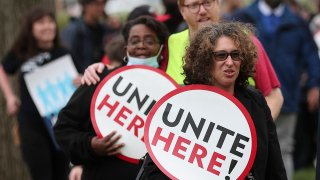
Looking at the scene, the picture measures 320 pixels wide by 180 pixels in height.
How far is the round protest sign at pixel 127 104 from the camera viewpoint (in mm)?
5676

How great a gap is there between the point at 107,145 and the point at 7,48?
5060 mm

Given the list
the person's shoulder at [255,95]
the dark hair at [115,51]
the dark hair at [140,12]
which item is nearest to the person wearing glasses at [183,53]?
the person's shoulder at [255,95]

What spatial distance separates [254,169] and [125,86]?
4.01 feet

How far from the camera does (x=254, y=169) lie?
4762 mm

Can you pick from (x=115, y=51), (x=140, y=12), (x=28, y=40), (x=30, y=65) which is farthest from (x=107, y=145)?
(x=28, y=40)

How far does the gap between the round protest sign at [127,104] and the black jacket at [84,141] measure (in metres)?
0.08

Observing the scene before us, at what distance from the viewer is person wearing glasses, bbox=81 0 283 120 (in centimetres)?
564

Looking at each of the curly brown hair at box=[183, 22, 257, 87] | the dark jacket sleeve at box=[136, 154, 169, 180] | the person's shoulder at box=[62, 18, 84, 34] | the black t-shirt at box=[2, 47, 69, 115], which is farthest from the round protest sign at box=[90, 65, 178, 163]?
the person's shoulder at box=[62, 18, 84, 34]

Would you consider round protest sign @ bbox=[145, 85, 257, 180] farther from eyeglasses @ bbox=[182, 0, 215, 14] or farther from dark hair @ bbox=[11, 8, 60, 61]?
dark hair @ bbox=[11, 8, 60, 61]

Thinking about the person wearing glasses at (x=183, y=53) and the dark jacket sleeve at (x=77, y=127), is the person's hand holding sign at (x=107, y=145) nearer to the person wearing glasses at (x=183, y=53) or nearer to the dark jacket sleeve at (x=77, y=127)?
the dark jacket sleeve at (x=77, y=127)

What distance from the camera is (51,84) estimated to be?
27.8 feet

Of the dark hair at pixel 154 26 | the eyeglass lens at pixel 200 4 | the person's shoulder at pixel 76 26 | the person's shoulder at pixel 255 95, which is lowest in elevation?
the person's shoulder at pixel 76 26

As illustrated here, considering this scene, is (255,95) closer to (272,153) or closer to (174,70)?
(272,153)

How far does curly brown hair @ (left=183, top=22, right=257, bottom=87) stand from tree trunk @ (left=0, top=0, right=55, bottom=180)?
584cm
